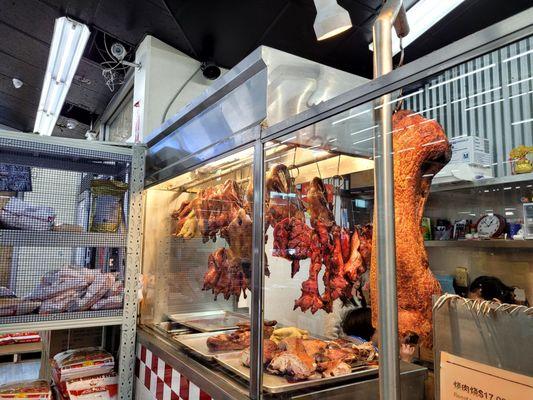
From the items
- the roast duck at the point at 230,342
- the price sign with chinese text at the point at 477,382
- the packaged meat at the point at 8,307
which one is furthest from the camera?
the packaged meat at the point at 8,307

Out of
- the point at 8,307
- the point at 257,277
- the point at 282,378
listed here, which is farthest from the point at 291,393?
the point at 8,307

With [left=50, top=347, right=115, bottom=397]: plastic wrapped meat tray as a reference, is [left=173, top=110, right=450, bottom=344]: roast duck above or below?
above

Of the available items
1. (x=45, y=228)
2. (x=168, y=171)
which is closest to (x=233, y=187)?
(x=168, y=171)

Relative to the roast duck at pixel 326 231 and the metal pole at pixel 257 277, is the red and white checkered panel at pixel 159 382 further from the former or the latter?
the roast duck at pixel 326 231

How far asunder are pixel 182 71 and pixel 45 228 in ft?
5.76

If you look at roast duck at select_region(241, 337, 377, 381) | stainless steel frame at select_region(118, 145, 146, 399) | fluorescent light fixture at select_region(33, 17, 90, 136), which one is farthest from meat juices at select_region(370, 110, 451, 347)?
fluorescent light fixture at select_region(33, 17, 90, 136)

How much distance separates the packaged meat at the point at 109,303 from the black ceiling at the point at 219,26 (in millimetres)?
1989

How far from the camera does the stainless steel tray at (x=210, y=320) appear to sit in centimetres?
228

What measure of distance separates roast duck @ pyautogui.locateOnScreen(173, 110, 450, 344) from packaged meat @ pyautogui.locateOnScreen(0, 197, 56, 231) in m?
0.73

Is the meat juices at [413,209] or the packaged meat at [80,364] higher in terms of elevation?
the meat juices at [413,209]

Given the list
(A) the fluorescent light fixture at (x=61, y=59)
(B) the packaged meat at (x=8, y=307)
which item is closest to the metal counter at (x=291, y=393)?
(B) the packaged meat at (x=8, y=307)

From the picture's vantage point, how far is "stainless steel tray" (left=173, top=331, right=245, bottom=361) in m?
1.76

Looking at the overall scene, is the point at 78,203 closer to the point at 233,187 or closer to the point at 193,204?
the point at 193,204

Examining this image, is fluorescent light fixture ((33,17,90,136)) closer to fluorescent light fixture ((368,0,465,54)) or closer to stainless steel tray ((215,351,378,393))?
fluorescent light fixture ((368,0,465,54))
